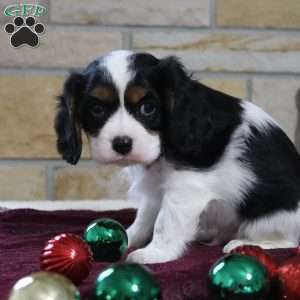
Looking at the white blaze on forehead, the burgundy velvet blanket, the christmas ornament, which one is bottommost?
the burgundy velvet blanket

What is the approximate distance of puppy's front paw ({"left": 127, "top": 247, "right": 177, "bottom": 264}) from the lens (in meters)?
Answer: 1.66

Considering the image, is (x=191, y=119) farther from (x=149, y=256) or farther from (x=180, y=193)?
(x=149, y=256)

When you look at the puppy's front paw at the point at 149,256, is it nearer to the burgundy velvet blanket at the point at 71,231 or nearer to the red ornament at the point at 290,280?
the burgundy velvet blanket at the point at 71,231

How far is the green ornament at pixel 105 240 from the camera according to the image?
162 centimetres

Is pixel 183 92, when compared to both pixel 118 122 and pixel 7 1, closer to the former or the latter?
pixel 118 122

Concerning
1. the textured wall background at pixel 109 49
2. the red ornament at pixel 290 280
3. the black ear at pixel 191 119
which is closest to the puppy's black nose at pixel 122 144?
the black ear at pixel 191 119

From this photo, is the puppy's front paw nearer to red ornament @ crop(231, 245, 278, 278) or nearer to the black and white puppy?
the black and white puppy

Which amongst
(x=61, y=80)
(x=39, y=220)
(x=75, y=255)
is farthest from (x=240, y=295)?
(x=61, y=80)

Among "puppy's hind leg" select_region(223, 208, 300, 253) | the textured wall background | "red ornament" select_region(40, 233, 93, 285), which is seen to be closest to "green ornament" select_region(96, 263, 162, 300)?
"red ornament" select_region(40, 233, 93, 285)

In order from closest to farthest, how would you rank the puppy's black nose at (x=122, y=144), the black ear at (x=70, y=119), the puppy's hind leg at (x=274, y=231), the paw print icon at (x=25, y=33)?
the puppy's black nose at (x=122, y=144) < the black ear at (x=70, y=119) < the puppy's hind leg at (x=274, y=231) < the paw print icon at (x=25, y=33)

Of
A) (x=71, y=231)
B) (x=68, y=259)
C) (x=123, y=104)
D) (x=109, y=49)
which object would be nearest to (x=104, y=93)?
(x=123, y=104)

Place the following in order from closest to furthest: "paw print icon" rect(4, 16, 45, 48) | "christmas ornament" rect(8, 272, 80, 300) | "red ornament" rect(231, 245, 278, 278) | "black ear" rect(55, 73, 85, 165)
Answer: "christmas ornament" rect(8, 272, 80, 300) < "red ornament" rect(231, 245, 278, 278) < "black ear" rect(55, 73, 85, 165) < "paw print icon" rect(4, 16, 45, 48)

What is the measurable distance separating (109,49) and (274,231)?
4.14ft

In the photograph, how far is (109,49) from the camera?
2.83 meters
